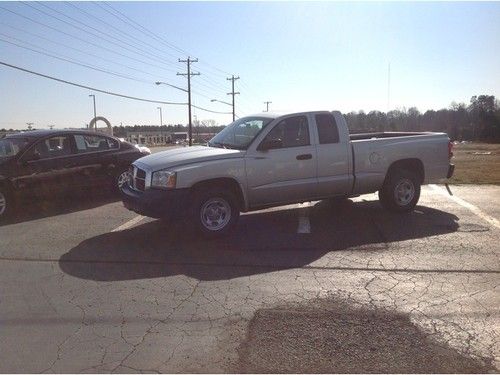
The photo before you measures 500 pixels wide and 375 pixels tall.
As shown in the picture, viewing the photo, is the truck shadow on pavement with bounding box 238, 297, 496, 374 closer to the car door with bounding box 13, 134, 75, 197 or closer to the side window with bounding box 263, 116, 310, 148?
the side window with bounding box 263, 116, 310, 148

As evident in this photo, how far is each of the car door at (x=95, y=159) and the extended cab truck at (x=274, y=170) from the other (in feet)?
8.91

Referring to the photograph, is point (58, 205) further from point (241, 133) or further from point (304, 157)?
point (304, 157)

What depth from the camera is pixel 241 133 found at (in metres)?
7.22

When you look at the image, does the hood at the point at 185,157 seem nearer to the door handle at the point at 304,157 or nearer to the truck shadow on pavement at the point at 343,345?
the door handle at the point at 304,157

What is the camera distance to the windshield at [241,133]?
22.8 feet

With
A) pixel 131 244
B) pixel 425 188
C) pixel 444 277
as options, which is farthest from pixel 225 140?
pixel 425 188

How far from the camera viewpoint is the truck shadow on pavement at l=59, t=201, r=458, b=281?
5.27 metres

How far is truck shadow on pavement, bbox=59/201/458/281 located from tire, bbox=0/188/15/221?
274 centimetres

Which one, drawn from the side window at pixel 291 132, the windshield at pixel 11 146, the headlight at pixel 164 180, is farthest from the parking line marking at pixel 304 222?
the windshield at pixel 11 146

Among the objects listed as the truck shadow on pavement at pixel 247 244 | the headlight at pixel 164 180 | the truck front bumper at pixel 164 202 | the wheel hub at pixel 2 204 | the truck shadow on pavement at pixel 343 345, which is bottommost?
the truck shadow on pavement at pixel 343 345

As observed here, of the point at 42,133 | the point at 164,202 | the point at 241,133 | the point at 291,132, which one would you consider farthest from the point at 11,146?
the point at 291,132

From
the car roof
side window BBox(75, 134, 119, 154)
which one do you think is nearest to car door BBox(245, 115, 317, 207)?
side window BBox(75, 134, 119, 154)

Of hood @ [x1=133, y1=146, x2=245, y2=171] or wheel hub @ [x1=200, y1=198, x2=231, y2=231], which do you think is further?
wheel hub @ [x1=200, y1=198, x2=231, y2=231]

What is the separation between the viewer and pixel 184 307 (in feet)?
13.7
